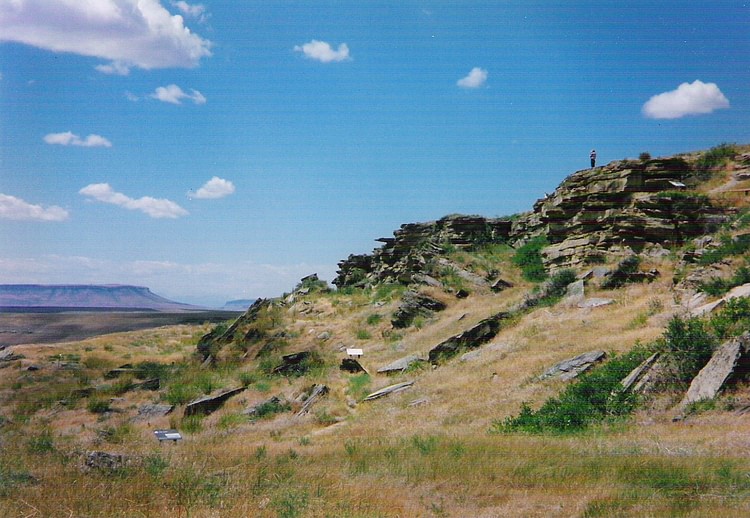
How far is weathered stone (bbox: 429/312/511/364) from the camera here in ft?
56.6

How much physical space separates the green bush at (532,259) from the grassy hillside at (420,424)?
0.43 meters

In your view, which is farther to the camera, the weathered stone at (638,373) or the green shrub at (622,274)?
the green shrub at (622,274)

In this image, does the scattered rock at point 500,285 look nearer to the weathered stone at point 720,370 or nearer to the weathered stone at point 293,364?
the weathered stone at point 293,364

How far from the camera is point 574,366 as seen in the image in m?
11.9

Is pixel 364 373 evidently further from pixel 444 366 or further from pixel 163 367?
pixel 163 367

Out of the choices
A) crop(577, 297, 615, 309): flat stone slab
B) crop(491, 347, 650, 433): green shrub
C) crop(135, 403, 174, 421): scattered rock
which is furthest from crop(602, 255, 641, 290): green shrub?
crop(135, 403, 174, 421): scattered rock

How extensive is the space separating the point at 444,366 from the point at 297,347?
428 inches

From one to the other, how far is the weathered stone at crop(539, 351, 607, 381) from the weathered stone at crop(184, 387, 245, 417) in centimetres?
1113

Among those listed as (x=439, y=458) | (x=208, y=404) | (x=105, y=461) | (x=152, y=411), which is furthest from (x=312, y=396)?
(x=105, y=461)

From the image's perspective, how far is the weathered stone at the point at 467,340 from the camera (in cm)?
1725

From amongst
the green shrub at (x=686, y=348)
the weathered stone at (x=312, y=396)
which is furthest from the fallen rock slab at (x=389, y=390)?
the green shrub at (x=686, y=348)

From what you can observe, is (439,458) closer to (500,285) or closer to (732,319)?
(732,319)

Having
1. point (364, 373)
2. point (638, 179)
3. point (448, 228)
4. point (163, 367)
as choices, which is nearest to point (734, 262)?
point (638, 179)

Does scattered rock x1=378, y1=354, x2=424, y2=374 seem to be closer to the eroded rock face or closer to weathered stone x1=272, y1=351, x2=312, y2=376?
weathered stone x1=272, y1=351, x2=312, y2=376
